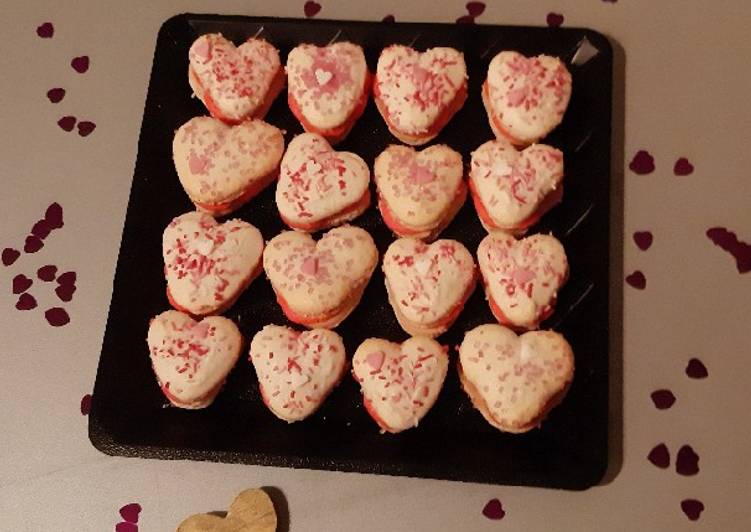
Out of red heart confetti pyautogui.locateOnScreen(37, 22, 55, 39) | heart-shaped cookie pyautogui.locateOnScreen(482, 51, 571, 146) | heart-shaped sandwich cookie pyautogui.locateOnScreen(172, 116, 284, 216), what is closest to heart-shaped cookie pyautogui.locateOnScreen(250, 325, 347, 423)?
heart-shaped sandwich cookie pyautogui.locateOnScreen(172, 116, 284, 216)

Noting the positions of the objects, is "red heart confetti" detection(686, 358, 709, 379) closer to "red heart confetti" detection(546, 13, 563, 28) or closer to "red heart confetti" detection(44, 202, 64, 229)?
"red heart confetti" detection(546, 13, 563, 28)

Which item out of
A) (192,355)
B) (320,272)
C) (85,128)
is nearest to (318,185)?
(320,272)

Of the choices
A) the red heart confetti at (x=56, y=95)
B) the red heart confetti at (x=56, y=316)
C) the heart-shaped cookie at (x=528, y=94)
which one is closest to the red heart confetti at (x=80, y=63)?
the red heart confetti at (x=56, y=95)

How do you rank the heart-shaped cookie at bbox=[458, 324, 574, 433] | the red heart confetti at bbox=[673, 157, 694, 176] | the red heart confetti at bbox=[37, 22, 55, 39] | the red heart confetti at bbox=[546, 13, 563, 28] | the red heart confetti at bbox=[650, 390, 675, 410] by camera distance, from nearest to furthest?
1. the heart-shaped cookie at bbox=[458, 324, 574, 433]
2. the red heart confetti at bbox=[650, 390, 675, 410]
3. the red heart confetti at bbox=[673, 157, 694, 176]
4. the red heart confetti at bbox=[546, 13, 563, 28]
5. the red heart confetti at bbox=[37, 22, 55, 39]

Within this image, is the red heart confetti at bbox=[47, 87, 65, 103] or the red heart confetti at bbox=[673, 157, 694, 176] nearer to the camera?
the red heart confetti at bbox=[673, 157, 694, 176]

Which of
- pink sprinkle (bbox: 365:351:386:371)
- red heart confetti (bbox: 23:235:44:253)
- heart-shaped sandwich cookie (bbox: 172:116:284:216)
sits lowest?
pink sprinkle (bbox: 365:351:386:371)

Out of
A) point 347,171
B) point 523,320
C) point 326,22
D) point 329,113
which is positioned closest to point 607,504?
point 523,320

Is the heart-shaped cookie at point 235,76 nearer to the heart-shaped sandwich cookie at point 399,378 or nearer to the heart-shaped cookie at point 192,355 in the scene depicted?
the heart-shaped cookie at point 192,355
